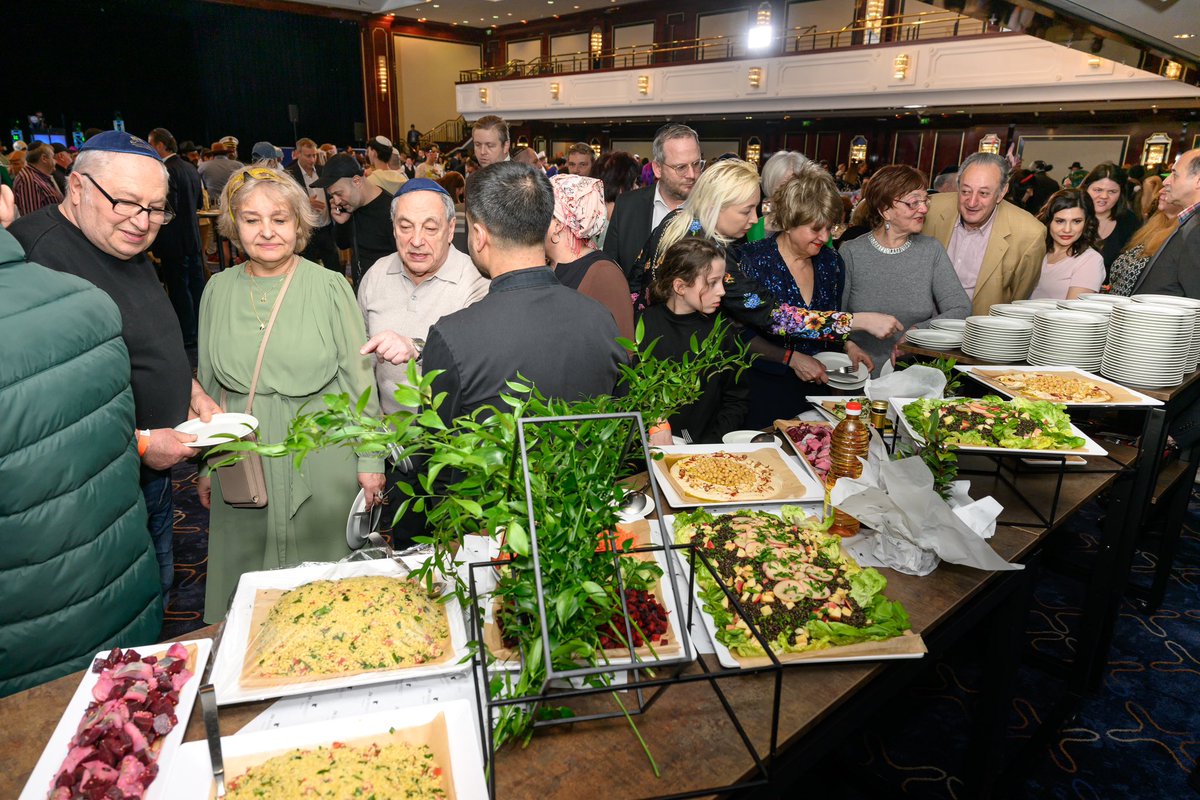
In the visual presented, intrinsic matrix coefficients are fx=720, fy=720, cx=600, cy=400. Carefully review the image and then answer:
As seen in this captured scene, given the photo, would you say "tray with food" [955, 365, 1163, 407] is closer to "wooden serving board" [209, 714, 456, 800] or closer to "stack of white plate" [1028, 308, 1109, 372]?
"stack of white plate" [1028, 308, 1109, 372]

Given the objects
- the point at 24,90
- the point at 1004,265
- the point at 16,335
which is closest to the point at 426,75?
the point at 24,90

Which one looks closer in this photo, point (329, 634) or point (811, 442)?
point (329, 634)

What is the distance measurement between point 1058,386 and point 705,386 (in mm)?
1038

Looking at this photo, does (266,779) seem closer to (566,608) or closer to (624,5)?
(566,608)

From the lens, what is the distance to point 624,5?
1784 cm

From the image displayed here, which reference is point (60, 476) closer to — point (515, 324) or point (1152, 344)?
point (515, 324)

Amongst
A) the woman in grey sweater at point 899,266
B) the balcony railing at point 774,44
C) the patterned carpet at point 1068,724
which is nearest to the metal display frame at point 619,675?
the patterned carpet at point 1068,724

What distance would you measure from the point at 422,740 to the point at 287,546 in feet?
4.41

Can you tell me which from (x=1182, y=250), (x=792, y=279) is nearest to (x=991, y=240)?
(x=1182, y=250)

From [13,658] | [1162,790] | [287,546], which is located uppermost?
[13,658]

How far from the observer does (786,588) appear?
4.10 feet

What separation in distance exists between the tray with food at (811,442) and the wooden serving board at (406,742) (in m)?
1.12

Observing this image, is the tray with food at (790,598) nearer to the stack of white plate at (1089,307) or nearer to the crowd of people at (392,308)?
the crowd of people at (392,308)

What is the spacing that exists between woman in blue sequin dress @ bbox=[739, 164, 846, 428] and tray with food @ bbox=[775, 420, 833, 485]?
0.68 meters
